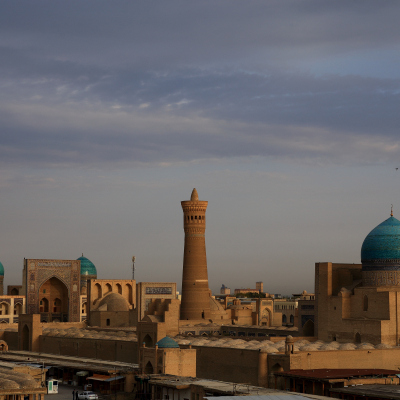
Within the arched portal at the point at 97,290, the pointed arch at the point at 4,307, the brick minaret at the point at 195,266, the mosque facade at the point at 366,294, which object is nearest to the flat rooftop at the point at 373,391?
the mosque facade at the point at 366,294

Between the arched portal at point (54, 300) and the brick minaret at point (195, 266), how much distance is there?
1360 centimetres

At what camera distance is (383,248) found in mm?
43438

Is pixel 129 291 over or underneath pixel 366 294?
over

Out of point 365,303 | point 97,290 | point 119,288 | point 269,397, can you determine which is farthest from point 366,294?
point 119,288

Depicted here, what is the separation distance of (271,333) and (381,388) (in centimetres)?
1828

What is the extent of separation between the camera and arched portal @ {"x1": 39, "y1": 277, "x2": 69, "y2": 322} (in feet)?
214

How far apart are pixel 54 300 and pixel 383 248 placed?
32.0 metres

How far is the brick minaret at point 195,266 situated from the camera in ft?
183

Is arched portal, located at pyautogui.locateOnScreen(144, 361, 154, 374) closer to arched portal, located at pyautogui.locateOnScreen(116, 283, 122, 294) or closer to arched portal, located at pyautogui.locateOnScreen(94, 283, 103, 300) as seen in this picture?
arched portal, located at pyautogui.locateOnScreen(94, 283, 103, 300)

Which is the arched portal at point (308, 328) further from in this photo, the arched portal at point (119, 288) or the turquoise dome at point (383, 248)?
the arched portal at point (119, 288)

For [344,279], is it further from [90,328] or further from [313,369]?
[90,328]

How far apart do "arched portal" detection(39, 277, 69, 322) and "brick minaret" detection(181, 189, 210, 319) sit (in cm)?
1360

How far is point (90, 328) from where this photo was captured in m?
55.3

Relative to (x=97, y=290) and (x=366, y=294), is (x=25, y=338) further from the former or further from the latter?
(x=366, y=294)
